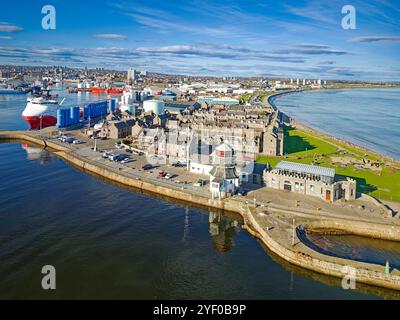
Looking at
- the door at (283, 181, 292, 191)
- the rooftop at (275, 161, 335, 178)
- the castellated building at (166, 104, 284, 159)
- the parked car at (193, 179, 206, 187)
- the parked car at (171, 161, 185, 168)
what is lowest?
Result: the parked car at (193, 179, 206, 187)

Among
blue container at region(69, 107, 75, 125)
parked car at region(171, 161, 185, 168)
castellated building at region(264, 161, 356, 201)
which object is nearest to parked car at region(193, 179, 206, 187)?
castellated building at region(264, 161, 356, 201)

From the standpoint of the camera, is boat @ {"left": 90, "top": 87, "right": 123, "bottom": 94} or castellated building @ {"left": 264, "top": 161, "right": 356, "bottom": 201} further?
boat @ {"left": 90, "top": 87, "right": 123, "bottom": 94}

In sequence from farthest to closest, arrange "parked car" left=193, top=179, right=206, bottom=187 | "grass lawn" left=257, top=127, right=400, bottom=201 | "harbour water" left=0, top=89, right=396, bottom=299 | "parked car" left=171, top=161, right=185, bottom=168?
"parked car" left=171, top=161, right=185, bottom=168 → "parked car" left=193, top=179, right=206, bottom=187 → "grass lawn" left=257, top=127, right=400, bottom=201 → "harbour water" left=0, top=89, right=396, bottom=299

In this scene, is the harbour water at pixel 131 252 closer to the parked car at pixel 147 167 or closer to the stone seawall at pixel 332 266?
the stone seawall at pixel 332 266

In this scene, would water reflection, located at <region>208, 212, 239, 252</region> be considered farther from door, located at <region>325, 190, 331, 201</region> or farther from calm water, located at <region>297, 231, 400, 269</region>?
door, located at <region>325, 190, 331, 201</region>

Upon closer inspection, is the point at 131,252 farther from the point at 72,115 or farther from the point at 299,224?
the point at 72,115
